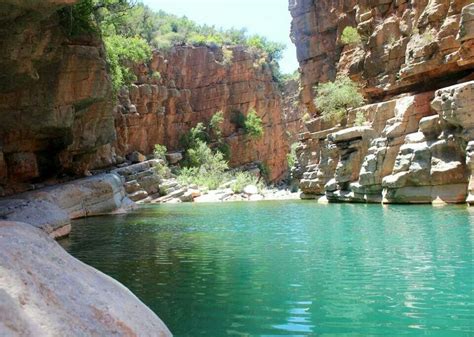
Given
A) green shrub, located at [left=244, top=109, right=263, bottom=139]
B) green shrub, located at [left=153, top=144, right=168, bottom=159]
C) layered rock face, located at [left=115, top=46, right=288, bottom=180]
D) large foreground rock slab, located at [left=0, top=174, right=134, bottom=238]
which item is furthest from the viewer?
green shrub, located at [left=244, top=109, right=263, bottom=139]

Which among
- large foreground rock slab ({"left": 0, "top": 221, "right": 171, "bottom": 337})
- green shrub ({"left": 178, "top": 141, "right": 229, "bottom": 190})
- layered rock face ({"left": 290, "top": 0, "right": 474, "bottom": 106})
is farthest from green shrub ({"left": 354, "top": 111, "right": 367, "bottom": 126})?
large foreground rock slab ({"left": 0, "top": 221, "right": 171, "bottom": 337})

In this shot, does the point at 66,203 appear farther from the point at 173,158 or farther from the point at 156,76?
the point at 156,76

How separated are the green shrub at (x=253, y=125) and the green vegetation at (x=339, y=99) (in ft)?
81.3

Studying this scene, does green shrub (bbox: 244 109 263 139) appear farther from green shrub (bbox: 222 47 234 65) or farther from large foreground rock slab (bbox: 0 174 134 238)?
large foreground rock slab (bbox: 0 174 134 238)

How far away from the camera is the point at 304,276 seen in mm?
8438

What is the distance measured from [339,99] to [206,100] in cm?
3037

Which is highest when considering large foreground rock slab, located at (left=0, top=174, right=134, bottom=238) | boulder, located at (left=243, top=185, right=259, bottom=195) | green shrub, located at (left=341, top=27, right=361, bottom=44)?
green shrub, located at (left=341, top=27, right=361, bottom=44)

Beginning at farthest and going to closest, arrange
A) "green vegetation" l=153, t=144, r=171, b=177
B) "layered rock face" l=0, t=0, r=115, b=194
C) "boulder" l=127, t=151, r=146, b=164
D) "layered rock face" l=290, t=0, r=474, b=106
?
"boulder" l=127, t=151, r=146, b=164, "green vegetation" l=153, t=144, r=171, b=177, "layered rock face" l=290, t=0, r=474, b=106, "layered rock face" l=0, t=0, r=115, b=194

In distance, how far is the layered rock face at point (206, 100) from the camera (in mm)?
54719

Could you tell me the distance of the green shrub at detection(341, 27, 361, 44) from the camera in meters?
36.5

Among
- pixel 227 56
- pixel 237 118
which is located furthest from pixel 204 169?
pixel 227 56

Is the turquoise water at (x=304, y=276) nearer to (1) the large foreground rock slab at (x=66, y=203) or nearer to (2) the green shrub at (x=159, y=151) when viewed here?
(1) the large foreground rock slab at (x=66, y=203)

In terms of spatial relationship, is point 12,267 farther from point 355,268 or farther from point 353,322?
point 355,268

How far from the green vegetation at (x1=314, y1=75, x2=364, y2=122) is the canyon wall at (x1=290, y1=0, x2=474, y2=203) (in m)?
0.81
